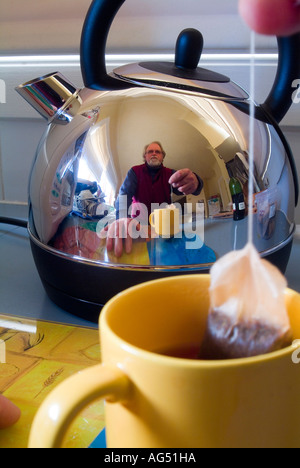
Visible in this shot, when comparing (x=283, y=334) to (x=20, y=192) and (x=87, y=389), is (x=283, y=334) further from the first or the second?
(x=20, y=192)

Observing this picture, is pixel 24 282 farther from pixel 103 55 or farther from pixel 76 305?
pixel 103 55

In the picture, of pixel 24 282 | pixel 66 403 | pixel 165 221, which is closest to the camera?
pixel 66 403

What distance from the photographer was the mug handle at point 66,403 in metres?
0.14

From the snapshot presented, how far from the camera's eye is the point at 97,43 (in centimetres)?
39

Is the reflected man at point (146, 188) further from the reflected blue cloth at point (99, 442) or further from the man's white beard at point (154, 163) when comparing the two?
the reflected blue cloth at point (99, 442)

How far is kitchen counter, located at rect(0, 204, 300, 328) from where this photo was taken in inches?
16.2

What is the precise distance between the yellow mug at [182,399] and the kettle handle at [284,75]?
304 mm

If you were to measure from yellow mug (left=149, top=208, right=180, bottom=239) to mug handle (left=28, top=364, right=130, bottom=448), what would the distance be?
21 centimetres

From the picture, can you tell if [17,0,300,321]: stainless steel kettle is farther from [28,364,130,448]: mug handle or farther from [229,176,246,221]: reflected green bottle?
[28,364,130,448]: mug handle

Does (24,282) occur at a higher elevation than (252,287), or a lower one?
lower

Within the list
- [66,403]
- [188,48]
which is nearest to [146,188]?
[188,48]

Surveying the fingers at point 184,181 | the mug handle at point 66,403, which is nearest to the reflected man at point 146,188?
the fingers at point 184,181

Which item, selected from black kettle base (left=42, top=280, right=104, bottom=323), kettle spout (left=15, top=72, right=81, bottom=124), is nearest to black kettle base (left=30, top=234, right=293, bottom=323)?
black kettle base (left=42, top=280, right=104, bottom=323)

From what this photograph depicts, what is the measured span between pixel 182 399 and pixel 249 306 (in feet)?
0.13
